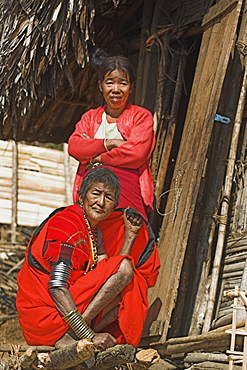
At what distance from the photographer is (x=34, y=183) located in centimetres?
1044

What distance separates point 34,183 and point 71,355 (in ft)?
22.9

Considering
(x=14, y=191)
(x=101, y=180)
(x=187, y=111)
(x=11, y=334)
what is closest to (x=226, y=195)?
(x=187, y=111)

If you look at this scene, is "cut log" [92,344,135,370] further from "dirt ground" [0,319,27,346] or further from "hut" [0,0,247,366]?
"dirt ground" [0,319,27,346]

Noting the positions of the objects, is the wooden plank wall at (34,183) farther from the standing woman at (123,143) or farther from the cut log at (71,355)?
the cut log at (71,355)

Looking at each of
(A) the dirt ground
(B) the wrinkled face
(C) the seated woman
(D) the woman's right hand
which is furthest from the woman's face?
(A) the dirt ground

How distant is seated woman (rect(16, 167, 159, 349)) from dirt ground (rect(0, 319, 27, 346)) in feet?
11.0

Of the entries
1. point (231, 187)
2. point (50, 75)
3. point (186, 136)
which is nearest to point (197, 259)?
point (231, 187)

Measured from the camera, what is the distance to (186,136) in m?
5.02

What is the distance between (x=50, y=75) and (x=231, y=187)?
1.75m

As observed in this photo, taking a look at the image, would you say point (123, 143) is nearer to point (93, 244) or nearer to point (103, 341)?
point (93, 244)

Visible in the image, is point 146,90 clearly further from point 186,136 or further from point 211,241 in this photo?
point 211,241

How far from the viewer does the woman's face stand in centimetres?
468

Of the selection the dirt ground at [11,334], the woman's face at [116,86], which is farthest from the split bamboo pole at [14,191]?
the woman's face at [116,86]

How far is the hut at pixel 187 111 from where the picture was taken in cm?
466
